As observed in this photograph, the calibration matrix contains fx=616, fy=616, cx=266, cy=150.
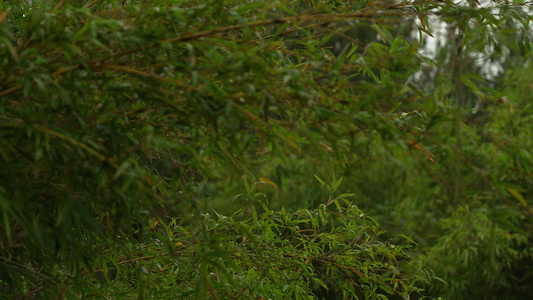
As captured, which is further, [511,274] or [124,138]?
[511,274]

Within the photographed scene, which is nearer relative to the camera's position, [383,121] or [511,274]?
[383,121]

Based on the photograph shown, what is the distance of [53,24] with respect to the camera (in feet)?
5.23

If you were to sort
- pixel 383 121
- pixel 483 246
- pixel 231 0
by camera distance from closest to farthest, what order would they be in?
1. pixel 383 121
2. pixel 231 0
3. pixel 483 246

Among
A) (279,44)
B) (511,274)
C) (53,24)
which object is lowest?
(511,274)

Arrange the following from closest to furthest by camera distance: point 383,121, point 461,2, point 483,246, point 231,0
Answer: point 383,121
point 461,2
point 231,0
point 483,246

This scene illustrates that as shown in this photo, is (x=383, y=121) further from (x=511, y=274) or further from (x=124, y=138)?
(x=511, y=274)

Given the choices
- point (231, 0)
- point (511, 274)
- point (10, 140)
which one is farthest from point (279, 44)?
point (511, 274)

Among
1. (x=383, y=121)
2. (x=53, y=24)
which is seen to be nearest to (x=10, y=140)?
(x=53, y=24)

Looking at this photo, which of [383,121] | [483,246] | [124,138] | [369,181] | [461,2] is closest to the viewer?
[124,138]

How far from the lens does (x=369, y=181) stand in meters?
7.86

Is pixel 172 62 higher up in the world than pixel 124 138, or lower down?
higher up

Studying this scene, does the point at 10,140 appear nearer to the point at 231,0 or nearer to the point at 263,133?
the point at 263,133

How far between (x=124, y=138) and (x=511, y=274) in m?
5.80

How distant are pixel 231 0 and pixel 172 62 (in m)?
0.64
